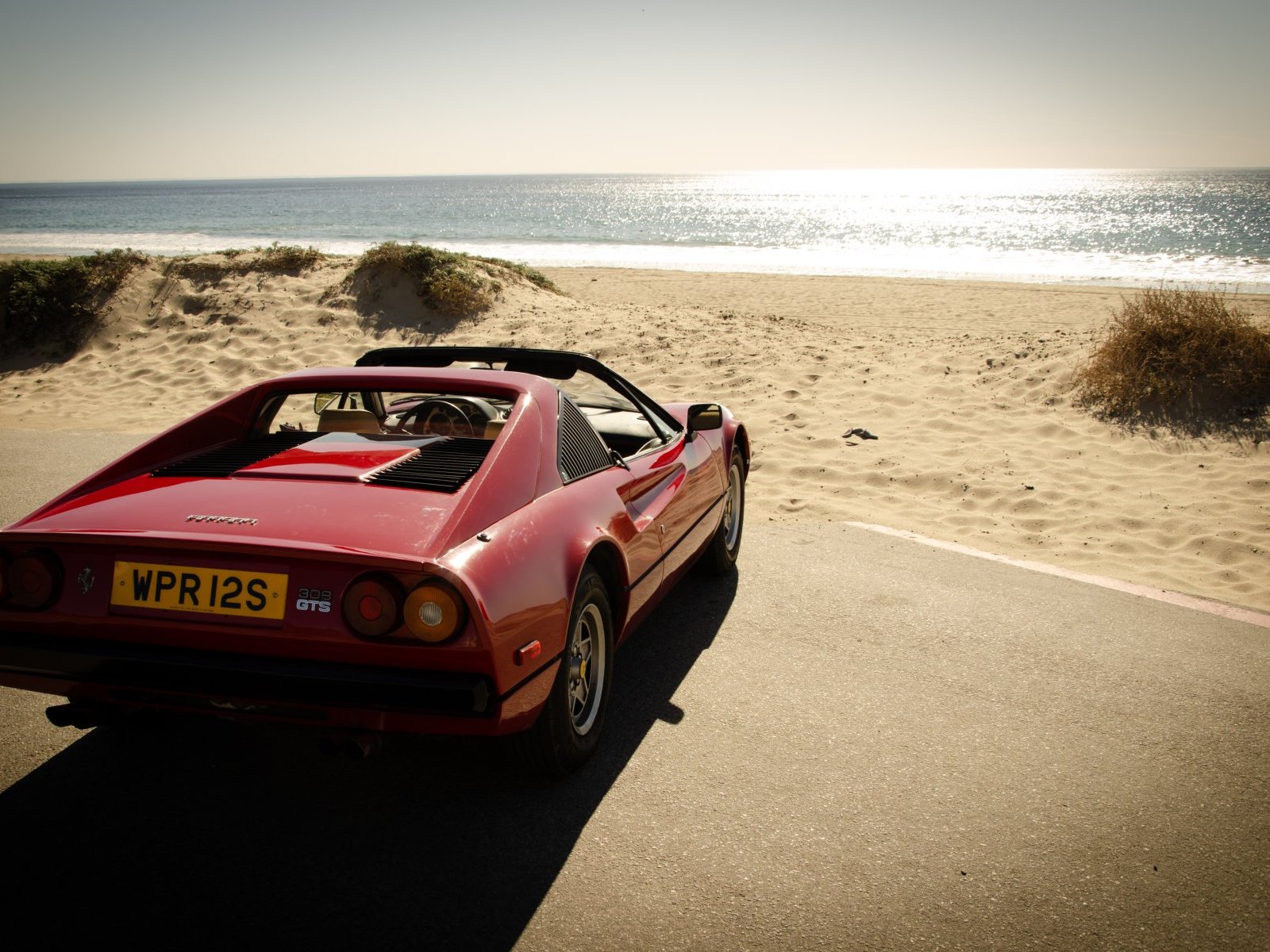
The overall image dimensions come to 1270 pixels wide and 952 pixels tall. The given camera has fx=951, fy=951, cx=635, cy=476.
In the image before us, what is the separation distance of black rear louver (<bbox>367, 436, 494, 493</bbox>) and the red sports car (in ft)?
0.03

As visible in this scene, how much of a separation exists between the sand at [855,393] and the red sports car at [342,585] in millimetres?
3824

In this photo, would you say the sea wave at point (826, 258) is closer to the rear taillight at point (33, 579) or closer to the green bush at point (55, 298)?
the green bush at point (55, 298)

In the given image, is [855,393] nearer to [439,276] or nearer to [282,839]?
[439,276]

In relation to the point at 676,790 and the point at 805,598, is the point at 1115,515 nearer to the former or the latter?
the point at 805,598

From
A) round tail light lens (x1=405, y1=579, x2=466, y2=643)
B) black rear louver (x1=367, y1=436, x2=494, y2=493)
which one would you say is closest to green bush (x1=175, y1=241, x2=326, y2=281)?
black rear louver (x1=367, y1=436, x2=494, y2=493)

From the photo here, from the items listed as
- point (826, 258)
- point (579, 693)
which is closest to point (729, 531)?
point (579, 693)

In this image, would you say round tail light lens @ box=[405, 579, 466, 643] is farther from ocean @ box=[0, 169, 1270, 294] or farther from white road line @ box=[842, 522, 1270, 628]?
ocean @ box=[0, 169, 1270, 294]

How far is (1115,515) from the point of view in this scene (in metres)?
6.99

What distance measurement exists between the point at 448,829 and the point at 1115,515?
5857mm

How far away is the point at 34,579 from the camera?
2674 millimetres

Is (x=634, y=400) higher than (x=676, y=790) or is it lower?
higher

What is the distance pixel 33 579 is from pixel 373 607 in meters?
1.02

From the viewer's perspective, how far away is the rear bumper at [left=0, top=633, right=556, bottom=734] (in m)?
2.50

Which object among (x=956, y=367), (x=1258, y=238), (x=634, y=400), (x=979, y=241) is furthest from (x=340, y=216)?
(x=634, y=400)
